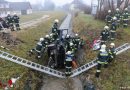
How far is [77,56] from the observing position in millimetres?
18422

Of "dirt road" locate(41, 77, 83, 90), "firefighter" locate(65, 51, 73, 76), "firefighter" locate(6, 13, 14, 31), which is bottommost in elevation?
"dirt road" locate(41, 77, 83, 90)

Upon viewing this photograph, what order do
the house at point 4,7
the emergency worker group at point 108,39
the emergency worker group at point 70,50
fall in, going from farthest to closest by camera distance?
the house at point 4,7
the emergency worker group at point 70,50
the emergency worker group at point 108,39

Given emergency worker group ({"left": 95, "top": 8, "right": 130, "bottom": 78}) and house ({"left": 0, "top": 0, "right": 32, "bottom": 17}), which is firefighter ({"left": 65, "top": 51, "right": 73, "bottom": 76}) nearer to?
emergency worker group ({"left": 95, "top": 8, "right": 130, "bottom": 78})

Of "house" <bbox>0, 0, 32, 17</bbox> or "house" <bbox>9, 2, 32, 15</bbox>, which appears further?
"house" <bbox>9, 2, 32, 15</bbox>

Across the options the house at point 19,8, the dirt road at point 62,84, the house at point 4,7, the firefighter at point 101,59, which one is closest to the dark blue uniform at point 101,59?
the firefighter at point 101,59

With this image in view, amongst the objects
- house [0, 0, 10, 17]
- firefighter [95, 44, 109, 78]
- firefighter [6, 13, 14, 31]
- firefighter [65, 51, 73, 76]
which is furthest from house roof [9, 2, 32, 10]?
firefighter [95, 44, 109, 78]

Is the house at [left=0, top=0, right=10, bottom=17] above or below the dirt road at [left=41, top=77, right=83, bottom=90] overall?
above

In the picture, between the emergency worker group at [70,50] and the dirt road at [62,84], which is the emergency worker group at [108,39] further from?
the dirt road at [62,84]

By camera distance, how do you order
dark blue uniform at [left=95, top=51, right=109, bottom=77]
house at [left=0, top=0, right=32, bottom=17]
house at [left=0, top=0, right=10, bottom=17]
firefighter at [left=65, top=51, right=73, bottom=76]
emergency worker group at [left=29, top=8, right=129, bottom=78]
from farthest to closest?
1. house at [left=0, top=0, right=32, bottom=17]
2. house at [left=0, top=0, right=10, bottom=17]
3. firefighter at [left=65, top=51, right=73, bottom=76]
4. emergency worker group at [left=29, top=8, right=129, bottom=78]
5. dark blue uniform at [left=95, top=51, right=109, bottom=77]

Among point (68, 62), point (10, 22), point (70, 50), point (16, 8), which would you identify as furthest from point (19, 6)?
point (68, 62)

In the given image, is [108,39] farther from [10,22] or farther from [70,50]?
[10,22]

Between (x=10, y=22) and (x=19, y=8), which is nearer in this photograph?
(x=10, y=22)

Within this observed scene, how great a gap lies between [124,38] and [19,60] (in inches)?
366

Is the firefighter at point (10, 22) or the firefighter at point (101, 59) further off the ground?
the firefighter at point (10, 22)
